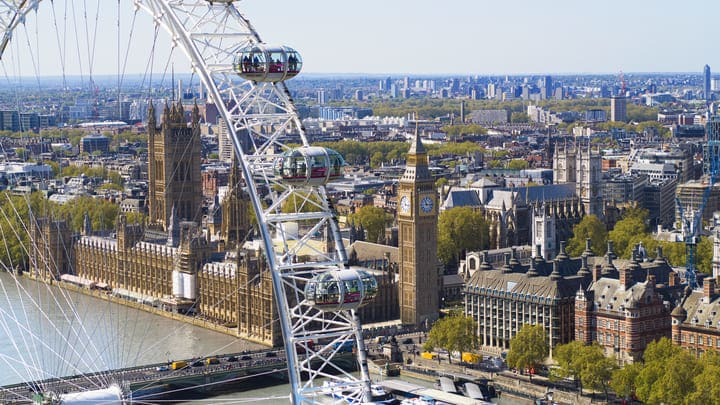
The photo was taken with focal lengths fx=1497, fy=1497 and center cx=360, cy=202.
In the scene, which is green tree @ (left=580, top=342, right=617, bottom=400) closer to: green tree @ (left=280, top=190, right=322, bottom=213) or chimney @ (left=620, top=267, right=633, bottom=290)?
chimney @ (left=620, top=267, right=633, bottom=290)

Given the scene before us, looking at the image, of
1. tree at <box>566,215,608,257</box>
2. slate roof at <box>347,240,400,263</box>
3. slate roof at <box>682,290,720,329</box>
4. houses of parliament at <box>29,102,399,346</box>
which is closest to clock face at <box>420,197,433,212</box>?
houses of parliament at <box>29,102,399,346</box>

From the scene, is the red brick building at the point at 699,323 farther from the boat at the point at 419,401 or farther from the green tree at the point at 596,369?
the boat at the point at 419,401

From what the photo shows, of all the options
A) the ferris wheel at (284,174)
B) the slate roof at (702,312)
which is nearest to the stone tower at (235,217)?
the slate roof at (702,312)

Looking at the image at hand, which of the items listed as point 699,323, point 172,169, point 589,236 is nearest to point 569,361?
point 699,323

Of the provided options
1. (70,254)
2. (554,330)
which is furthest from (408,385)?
(70,254)

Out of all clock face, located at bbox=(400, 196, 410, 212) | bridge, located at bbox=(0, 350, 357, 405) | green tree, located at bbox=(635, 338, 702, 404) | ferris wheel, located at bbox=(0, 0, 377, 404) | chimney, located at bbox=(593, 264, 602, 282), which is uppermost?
ferris wheel, located at bbox=(0, 0, 377, 404)

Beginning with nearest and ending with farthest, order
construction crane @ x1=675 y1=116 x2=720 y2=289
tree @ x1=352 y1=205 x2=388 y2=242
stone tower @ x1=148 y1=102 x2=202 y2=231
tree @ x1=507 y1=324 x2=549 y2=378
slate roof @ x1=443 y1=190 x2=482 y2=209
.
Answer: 1. tree @ x1=507 y1=324 x2=549 y2=378
2. construction crane @ x1=675 y1=116 x2=720 y2=289
3. stone tower @ x1=148 y1=102 x2=202 y2=231
4. tree @ x1=352 y1=205 x2=388 y2=242
5. slate roof @ x1=443 y1=190 x2=482 y2=209

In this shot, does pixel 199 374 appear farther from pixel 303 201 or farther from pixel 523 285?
pixel 303 201

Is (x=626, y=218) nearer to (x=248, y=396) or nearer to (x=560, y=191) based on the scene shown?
(x=560, y=191)
